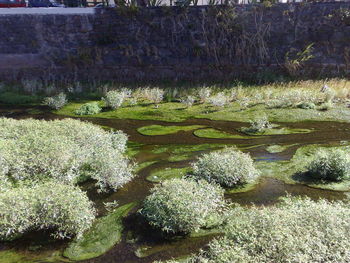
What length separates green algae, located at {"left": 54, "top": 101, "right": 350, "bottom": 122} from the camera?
53.3ft

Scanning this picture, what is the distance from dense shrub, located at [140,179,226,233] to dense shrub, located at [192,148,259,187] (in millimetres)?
788

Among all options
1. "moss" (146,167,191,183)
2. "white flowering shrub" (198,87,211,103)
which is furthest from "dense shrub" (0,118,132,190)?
"white flowering shrub" (198,87,211,103)

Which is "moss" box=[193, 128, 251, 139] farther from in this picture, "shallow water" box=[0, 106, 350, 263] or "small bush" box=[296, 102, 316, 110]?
"small bush" box=[296, 102, 316, 110]

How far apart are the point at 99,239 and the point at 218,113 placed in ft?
34.7

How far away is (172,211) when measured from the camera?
775 cm

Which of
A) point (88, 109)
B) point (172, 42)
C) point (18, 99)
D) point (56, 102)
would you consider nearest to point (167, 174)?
point (88, 109)

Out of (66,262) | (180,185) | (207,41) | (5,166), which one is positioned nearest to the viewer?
(66,262)

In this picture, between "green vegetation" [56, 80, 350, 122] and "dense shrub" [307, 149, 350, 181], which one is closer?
"dense shrub" [307, 149, 350, 181]

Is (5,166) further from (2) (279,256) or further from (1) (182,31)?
(1) (182,31)

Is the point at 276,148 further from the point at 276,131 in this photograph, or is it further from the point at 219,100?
the point at 219,100

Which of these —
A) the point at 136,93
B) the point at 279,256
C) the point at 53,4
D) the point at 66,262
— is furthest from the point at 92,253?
the point at 53,4

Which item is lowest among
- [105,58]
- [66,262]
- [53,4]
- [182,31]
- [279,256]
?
[66,262]

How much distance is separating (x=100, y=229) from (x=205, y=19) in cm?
1943

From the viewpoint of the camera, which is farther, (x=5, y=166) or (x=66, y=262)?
(x=5, y=166)
